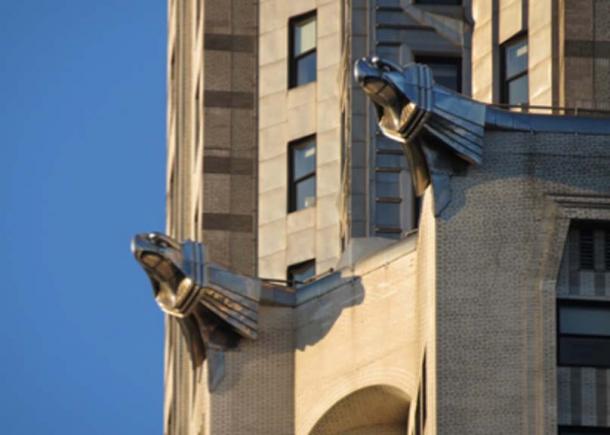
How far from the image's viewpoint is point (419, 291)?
304 feet

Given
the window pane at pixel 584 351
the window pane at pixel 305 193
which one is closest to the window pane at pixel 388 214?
the window pane at pixel 305 193

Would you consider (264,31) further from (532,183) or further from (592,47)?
(532,183)

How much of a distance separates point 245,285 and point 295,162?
16.3 m

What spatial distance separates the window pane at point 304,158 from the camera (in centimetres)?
11300

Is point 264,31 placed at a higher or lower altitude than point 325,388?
higher

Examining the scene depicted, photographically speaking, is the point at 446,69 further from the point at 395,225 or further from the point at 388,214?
the point at 395,225

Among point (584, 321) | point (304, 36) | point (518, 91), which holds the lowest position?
point (584, 321)

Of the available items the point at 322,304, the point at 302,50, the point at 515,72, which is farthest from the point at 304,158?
the point at 322,304

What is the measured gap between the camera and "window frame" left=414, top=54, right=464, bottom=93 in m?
108

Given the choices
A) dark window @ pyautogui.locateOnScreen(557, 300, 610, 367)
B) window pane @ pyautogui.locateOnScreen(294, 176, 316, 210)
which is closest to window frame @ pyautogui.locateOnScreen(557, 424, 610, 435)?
dark window @ pyautogui.locateOnScreen(557, 300, 610, 367)

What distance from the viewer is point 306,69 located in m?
114

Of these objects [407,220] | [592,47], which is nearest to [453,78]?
[407,220]

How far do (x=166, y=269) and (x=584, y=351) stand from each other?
12160 mm

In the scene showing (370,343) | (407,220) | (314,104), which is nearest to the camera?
(370,343)
